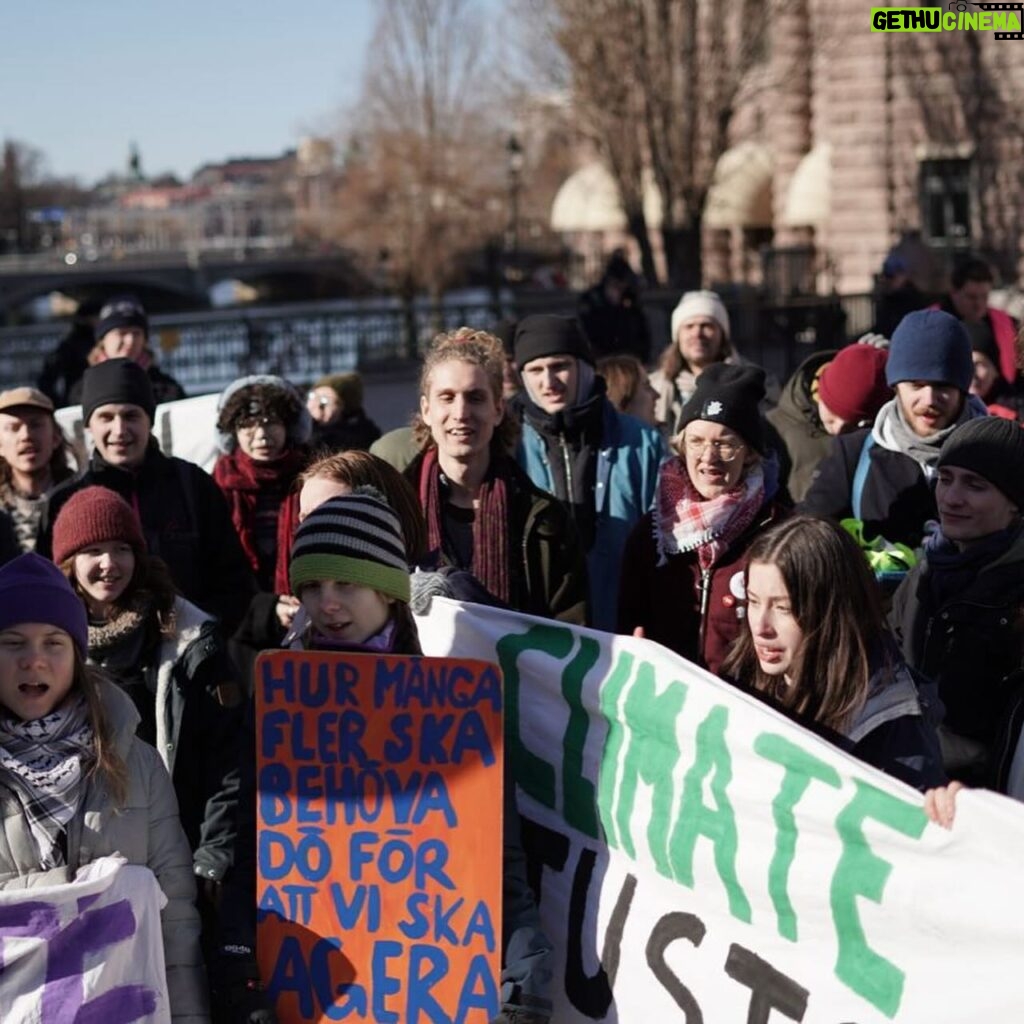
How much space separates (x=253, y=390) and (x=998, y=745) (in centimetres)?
359

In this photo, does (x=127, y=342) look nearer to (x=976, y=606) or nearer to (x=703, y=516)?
(x=703, y=516)

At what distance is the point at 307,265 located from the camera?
82812 millimetres

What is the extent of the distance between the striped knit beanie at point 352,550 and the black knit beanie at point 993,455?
1443 mm

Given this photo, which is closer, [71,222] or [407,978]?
[407,978]

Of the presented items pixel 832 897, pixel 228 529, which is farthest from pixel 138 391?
pixel 832 897

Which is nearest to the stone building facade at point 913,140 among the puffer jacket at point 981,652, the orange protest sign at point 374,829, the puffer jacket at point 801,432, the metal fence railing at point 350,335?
the metal fence railing at point 350,335

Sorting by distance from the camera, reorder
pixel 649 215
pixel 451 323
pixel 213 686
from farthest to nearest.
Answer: pixel 649 215 → pixel 451 323 → pixel 213 686

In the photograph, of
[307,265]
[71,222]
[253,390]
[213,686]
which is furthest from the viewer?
[71,222]

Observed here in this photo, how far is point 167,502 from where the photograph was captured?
20.1 ft

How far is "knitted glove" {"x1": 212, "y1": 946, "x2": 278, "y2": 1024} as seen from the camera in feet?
12.0

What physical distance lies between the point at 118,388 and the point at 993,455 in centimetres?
310

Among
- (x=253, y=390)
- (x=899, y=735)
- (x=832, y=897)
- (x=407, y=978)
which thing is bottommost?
(x=407, y=978)

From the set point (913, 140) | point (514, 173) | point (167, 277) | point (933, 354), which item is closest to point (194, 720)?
point (933, 354)

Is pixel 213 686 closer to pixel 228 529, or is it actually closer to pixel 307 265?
pixel 228 529
